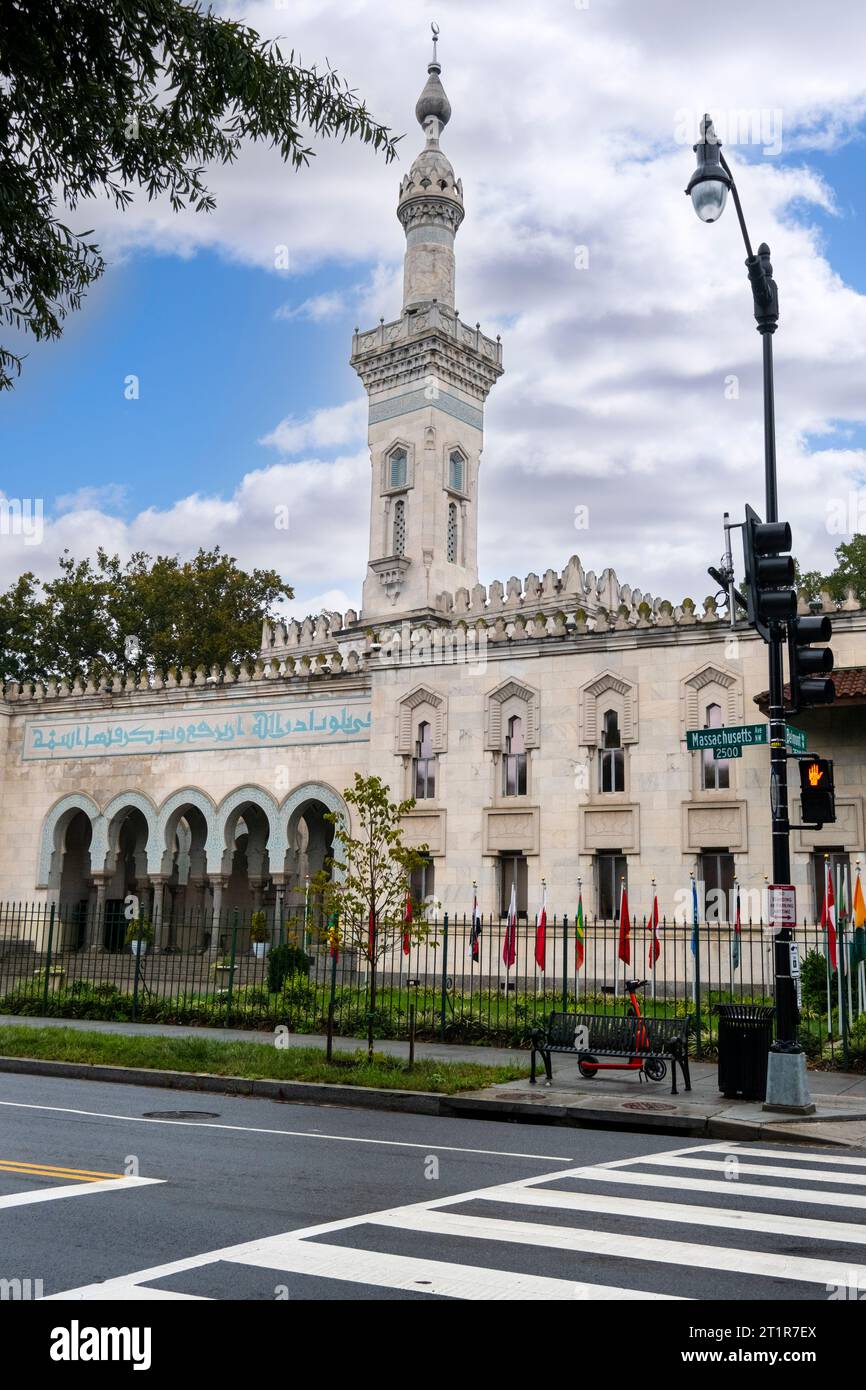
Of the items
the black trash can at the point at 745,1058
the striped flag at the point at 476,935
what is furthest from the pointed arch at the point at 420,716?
the black trash can at the point at 745,1058

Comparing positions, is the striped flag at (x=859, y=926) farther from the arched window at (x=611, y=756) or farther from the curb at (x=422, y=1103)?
the arched window at (x=611, y=756)

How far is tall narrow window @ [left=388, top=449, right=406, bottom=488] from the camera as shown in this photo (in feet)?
145

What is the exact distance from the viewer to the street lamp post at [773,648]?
43.6 feet

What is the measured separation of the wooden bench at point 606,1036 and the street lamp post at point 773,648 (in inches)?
87.6

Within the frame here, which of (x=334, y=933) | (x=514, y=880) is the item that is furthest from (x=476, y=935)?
(x=514, y=880)

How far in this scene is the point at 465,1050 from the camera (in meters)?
19.3

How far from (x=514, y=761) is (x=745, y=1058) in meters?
17.1

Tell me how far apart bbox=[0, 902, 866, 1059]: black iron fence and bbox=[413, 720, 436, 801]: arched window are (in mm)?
3379

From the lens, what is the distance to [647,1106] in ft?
45.3

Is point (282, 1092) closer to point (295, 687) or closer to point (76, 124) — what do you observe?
point (76, 124)

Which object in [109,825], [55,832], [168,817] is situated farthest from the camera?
[55,832]

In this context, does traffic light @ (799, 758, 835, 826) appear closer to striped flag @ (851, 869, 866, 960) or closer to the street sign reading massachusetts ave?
the street sign reading massachusetts ave

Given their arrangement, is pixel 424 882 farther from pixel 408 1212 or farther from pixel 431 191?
pixel 431 191

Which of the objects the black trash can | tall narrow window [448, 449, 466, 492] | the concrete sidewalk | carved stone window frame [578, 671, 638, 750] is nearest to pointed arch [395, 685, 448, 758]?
carved stone window frame [578, 671, 638, 750]
